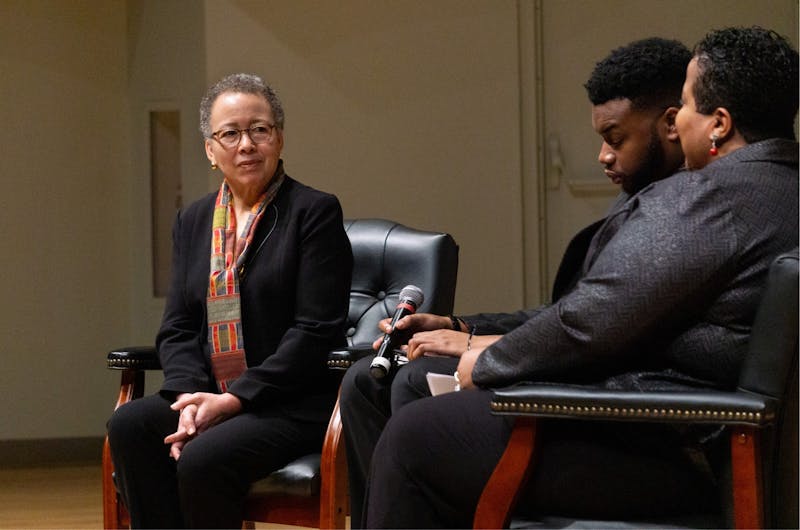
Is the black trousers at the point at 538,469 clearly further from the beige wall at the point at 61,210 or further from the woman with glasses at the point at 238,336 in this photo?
the beige wall at the point at 61,210

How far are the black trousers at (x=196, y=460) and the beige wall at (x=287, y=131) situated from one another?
2.62 meters

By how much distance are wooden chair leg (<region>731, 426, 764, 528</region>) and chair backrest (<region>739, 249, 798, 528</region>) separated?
7 centimetres

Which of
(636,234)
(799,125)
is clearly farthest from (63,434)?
(636,234)

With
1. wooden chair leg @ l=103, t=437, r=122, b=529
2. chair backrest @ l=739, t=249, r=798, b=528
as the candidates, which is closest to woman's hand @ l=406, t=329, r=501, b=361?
chair backrest @ l=739, t=249, r=798, b=528

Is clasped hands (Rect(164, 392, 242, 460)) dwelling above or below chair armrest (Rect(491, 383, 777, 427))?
below

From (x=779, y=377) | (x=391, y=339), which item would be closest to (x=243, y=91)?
(x=391, y=339)

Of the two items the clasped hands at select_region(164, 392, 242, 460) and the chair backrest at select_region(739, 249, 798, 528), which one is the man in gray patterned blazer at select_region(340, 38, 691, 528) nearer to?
the clasped hands at select_region(164, 392, 242, 460)

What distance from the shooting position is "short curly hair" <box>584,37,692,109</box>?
8.06 ft

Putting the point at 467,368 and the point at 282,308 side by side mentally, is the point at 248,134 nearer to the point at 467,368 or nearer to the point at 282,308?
the point at 282,308

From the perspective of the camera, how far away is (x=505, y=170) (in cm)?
537

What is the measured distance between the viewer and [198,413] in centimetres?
266

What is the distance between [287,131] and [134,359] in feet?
8.10

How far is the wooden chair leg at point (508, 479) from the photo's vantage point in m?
1.92

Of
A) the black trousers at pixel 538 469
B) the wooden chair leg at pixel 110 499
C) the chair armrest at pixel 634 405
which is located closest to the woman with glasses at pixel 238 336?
the wooden chair leg at pixel 110 499
